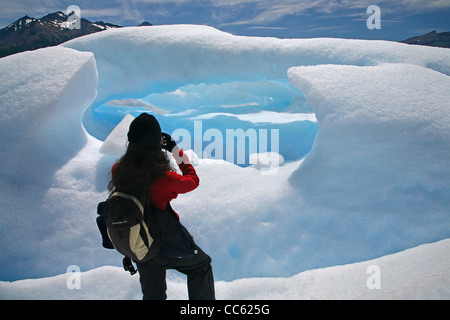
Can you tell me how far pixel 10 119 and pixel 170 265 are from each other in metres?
2.39

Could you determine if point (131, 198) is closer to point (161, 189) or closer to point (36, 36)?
point (161, 189)

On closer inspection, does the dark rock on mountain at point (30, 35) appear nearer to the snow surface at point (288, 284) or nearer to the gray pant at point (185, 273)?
the snow surface at point (288, 284)

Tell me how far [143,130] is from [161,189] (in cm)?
26

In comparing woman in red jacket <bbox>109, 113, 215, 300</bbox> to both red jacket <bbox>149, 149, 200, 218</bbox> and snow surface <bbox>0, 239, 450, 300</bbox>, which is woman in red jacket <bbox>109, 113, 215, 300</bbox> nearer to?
red jacket <bbox>149, 149, 200, 218</bbox>

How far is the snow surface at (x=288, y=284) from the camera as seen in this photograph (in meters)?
1.59

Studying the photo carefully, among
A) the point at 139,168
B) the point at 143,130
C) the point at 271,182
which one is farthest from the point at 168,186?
the point at 271,182

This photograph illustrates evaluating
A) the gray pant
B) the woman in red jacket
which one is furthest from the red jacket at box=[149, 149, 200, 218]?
the gray pant

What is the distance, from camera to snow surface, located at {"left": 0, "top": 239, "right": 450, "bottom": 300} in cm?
159

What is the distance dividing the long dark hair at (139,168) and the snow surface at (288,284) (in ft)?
3.28

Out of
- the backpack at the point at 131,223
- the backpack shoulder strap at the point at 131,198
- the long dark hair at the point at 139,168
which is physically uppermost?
the long dark hair at the point at 139,168

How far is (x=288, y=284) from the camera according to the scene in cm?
179

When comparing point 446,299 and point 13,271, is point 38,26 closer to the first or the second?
point 13,271

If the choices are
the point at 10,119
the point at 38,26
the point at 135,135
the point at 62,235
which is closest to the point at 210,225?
the point at 62,235

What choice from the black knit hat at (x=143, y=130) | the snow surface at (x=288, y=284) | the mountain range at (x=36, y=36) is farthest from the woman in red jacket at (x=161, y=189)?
the mountain range at (x=36, y=36)
